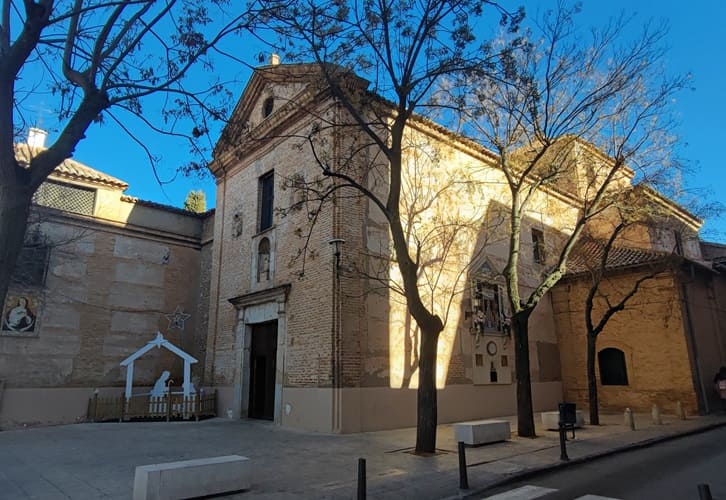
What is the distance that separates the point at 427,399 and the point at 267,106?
11.8 metres

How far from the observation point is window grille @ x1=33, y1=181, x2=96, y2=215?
16.5 meters

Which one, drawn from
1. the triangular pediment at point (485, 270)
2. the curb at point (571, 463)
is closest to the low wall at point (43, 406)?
the triangular pediment at point (485, 270)

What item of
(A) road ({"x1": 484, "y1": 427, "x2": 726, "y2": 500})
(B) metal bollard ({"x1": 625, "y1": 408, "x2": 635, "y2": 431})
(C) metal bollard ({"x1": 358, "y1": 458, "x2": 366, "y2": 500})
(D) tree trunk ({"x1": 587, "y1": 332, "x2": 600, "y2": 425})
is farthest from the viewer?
(D) tree trunk ({"x1": 587, "y1": 332, "x2": 600, "y2": 425})

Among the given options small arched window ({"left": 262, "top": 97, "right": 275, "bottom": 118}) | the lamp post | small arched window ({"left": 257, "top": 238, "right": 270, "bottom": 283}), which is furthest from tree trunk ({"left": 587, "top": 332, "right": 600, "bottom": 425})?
small arched window ({"left": 262, "top": 97, "right": 275, "bottom": 118})

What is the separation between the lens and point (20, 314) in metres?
15.4

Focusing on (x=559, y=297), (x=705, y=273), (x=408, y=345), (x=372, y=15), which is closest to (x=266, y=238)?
(x=408, y=345)

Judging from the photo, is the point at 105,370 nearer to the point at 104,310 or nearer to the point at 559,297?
the point at 104,310

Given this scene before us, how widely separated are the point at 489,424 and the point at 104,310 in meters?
13.8

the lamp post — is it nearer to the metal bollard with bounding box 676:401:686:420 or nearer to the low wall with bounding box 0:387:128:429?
the low wall with bounding box 0:387:128:429

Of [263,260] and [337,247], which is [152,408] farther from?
[337,247]

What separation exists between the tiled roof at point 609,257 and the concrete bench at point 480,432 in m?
7.59

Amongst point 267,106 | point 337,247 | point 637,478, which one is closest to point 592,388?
point 637,478

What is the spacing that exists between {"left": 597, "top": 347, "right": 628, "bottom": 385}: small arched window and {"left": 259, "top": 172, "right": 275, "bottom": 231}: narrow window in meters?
13.0

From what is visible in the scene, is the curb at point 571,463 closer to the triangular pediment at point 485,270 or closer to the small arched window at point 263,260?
the triangular pediment at point 485,270
